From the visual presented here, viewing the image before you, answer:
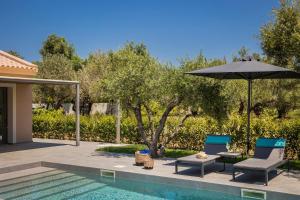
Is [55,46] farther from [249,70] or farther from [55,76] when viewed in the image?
[249,70]

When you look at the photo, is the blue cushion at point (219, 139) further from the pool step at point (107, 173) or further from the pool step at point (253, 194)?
the pool step at point (107, 173)

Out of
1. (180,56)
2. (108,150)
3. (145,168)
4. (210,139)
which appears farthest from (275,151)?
(108,150)

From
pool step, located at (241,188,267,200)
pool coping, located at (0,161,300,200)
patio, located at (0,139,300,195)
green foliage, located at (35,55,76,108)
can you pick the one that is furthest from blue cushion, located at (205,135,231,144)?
green foliage, located at (35,55,76,108)

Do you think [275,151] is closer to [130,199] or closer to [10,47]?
[130,199]

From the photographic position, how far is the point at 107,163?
12.2m

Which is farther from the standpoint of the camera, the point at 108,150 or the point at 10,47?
the point at 10,47

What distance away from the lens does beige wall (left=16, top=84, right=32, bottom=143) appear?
18.5m

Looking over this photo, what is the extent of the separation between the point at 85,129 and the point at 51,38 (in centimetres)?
4257

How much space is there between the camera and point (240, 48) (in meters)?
24.2

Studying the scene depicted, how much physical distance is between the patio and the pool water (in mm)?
398

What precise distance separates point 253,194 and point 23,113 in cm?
1402

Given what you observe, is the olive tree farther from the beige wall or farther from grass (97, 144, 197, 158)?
the beige wall

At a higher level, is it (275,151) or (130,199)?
(275,151)

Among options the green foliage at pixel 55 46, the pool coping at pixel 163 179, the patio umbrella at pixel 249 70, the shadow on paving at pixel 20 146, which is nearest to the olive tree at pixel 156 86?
the patio umbrella at pixel 249 70
